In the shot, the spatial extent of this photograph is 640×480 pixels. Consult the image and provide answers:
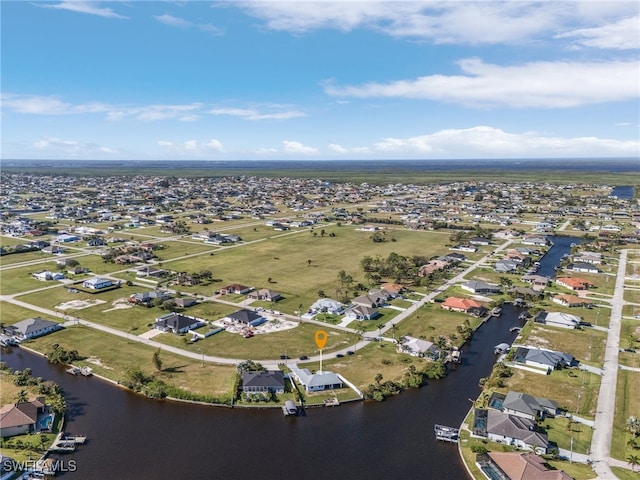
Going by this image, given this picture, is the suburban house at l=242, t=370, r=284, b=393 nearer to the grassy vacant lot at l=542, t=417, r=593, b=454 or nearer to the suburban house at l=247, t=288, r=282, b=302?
the grassy vacant lot at l=542, t=417, r=593, b=454

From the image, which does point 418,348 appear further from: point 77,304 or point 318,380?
point 77,304

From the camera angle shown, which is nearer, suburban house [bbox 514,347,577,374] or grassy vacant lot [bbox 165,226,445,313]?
suburban house [bbox 514,347,577,374]

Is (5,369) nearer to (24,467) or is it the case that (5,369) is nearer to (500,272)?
(24,467)

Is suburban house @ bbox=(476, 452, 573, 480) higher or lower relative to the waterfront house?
lower

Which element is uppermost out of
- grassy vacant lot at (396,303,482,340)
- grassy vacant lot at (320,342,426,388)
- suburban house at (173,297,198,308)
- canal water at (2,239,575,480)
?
suburban house at (173,297,198,308)

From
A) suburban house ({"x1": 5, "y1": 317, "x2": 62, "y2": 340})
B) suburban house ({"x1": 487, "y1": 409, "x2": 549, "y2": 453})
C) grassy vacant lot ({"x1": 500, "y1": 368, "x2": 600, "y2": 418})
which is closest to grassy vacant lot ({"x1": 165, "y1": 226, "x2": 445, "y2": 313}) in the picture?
suburban house ({"x1": 5, "y1": 317, "x2": 62, "y2": 340})

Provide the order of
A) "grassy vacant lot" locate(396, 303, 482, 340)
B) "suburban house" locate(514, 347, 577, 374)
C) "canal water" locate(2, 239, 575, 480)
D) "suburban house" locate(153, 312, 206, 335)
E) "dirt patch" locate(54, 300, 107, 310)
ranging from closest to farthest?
1. "canal water" locate(2, 239, 575, 480)
2. "suburban house" locate(514, 347, 577, 374)
3. "suburban house" locate(153, 312, 206, 335)
4. "grassy vacant lot" locate(396, 303, 482, 340)
5. "dirt patch" locate(54, 300, 107, 310)

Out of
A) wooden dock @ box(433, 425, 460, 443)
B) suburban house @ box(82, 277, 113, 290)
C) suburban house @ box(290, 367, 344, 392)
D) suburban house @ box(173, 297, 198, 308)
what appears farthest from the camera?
suburban house @ box(82, 277, 113, 290)
